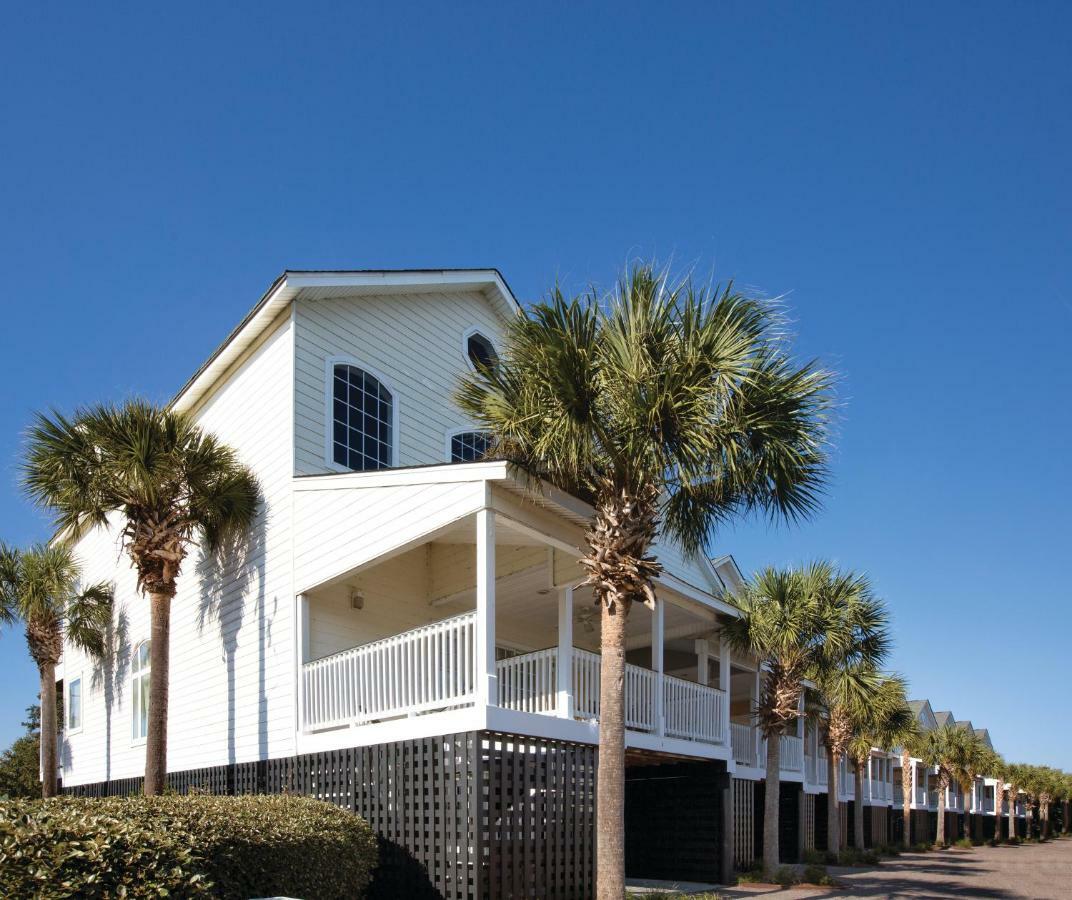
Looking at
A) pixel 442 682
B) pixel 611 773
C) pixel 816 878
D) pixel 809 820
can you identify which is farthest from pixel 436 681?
pixel 809 820

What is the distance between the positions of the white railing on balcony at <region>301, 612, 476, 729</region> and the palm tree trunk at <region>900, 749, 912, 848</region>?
35.6 meters

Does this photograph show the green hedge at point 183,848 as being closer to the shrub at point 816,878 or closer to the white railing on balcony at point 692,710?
the white railing on balcony at point 692,710

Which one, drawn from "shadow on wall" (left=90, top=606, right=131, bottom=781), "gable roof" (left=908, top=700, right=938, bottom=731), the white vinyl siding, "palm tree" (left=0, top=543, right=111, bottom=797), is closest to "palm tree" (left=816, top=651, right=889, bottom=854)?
"shadow on wall" (left=90, top=606, right=131, bottom=781)

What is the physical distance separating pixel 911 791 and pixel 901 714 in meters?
19.3

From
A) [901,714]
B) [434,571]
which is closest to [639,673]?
[434,571]

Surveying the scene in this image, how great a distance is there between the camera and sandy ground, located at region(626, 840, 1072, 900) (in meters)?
19.0

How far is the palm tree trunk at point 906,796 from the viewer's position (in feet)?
149

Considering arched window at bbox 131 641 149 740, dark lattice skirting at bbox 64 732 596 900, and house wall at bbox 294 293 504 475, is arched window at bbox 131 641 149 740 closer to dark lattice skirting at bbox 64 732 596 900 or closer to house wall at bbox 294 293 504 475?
house wall at bbox 294 293 504 475

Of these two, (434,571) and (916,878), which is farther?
(916,878)

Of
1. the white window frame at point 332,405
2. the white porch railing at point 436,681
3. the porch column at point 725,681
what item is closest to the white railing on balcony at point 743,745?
the porch column at point 725,681

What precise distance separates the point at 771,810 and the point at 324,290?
13.7m

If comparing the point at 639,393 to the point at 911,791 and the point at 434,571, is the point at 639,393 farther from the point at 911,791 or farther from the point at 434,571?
the point at 911,791

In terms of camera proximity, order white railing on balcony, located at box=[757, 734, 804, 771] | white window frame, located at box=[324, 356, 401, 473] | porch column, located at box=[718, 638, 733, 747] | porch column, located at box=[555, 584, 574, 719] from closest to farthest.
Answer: porch column, located at box=[555, 584, 574, 719], white window frame, located at box=[324, 356, 401, 473], porch column, located at box=[718, 638, 733, 747], white railing on balcony, located at box=[757, 734, 804, 771]

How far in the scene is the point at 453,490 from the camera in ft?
46.0
